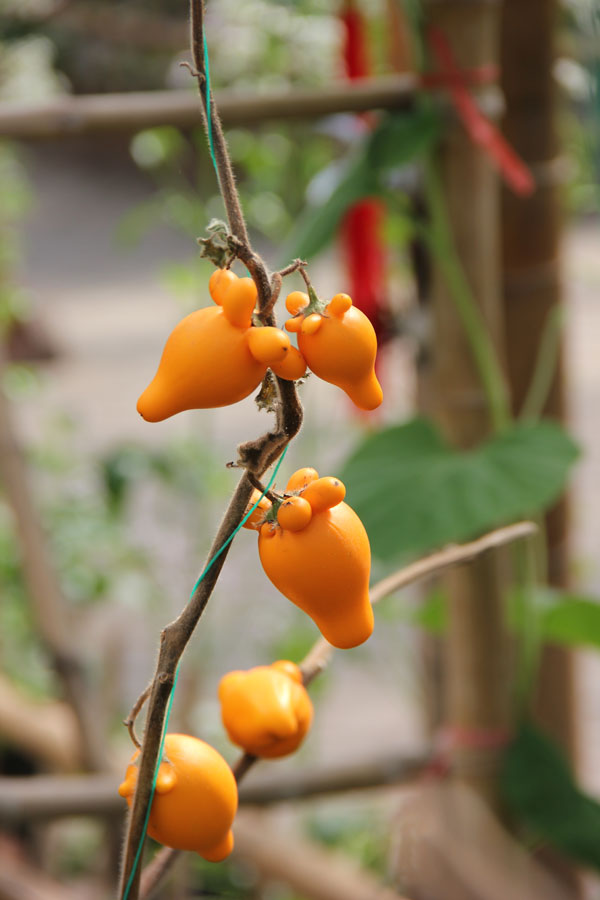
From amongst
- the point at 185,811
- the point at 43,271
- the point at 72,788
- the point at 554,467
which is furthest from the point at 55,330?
the point at 185,811

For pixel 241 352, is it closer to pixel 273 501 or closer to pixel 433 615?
pixel 273 501

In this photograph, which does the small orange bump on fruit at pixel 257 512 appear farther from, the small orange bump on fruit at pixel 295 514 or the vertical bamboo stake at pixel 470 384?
the vertical bamboo stake at pixel 470 384

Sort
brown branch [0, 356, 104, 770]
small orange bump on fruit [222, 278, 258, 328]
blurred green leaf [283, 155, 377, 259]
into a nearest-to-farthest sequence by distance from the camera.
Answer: small orange bump on fruit [222, 278, 258, 328] → blurred green leaf [283, 155, 377, 259] → brown branch [0, 356, 104, 770]

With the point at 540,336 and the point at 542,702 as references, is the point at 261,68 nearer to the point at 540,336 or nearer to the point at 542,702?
the point at 540,336

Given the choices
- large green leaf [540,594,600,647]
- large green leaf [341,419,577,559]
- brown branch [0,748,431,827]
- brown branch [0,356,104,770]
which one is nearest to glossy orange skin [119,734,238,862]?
large green leaf [341,419,577,559]

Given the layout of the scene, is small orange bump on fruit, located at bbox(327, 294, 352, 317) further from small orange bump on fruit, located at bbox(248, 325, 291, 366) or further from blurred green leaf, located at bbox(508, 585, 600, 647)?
blurred green leaf, located at bbox(508, 585, 600, 647)

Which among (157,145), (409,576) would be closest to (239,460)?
(409,576)

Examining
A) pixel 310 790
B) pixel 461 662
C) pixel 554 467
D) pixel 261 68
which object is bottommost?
pixel 310 790
